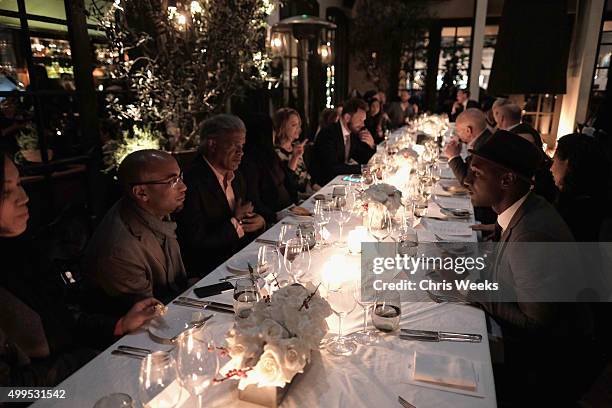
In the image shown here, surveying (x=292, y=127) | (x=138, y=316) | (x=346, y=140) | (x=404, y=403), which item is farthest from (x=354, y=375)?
(x=346, y=140)

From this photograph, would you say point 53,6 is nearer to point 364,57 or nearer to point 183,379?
point 183,379

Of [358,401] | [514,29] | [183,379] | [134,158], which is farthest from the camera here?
[514,29]

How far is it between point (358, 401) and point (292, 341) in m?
0.27

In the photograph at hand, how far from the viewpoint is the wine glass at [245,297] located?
154cm

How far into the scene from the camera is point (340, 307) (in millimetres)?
1535

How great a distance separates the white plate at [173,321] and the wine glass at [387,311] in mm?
613

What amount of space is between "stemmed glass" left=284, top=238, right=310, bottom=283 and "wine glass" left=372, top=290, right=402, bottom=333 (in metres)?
0.30

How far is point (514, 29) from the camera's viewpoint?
290 cm

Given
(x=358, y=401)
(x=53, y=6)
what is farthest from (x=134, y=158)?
(x=53, y=6)

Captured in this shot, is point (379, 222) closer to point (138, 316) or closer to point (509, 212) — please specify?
point (509, 212)

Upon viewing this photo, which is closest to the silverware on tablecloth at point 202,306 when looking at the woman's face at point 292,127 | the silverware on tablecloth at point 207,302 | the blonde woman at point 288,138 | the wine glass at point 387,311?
the silverware on tablecloth at point 207,302

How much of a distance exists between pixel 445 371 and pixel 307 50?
23.7 feet

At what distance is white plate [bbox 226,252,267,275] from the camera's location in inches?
79.1

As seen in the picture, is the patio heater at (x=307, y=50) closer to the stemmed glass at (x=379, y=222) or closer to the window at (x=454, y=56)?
the stemmed glass at (x=379, y=222)
